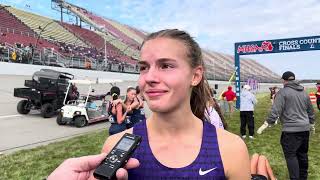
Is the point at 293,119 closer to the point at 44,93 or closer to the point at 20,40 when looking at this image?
the point at 44,93

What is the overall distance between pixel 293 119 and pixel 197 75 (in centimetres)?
473

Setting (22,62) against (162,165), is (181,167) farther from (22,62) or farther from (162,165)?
(22,62)

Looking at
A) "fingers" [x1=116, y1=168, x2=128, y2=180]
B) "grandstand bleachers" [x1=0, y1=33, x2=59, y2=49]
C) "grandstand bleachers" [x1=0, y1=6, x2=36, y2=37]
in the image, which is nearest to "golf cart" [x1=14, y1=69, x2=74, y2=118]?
"fingers" [x1=116, y1=168, x2=128, y2=180]

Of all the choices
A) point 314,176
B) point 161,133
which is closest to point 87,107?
point 314,176

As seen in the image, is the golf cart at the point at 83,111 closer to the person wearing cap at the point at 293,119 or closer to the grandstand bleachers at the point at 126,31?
the person wearing cap at the point at 293,119

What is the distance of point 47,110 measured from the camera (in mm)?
17406

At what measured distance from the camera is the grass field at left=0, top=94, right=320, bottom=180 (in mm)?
8273

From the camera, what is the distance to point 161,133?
7.00 feet

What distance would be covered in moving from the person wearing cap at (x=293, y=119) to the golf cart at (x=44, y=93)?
1251 cm

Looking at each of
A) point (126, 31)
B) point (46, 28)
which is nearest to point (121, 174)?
point (46, 28)

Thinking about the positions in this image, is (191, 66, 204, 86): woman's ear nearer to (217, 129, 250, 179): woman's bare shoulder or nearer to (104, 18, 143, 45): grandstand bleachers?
(217, 129, 250, 179): woman's bare shoulder

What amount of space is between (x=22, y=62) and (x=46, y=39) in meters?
12.6

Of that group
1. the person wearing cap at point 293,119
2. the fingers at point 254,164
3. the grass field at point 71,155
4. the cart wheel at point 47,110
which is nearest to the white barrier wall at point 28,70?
the cart wheel at point 47,110

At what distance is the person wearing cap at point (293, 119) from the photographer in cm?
652
